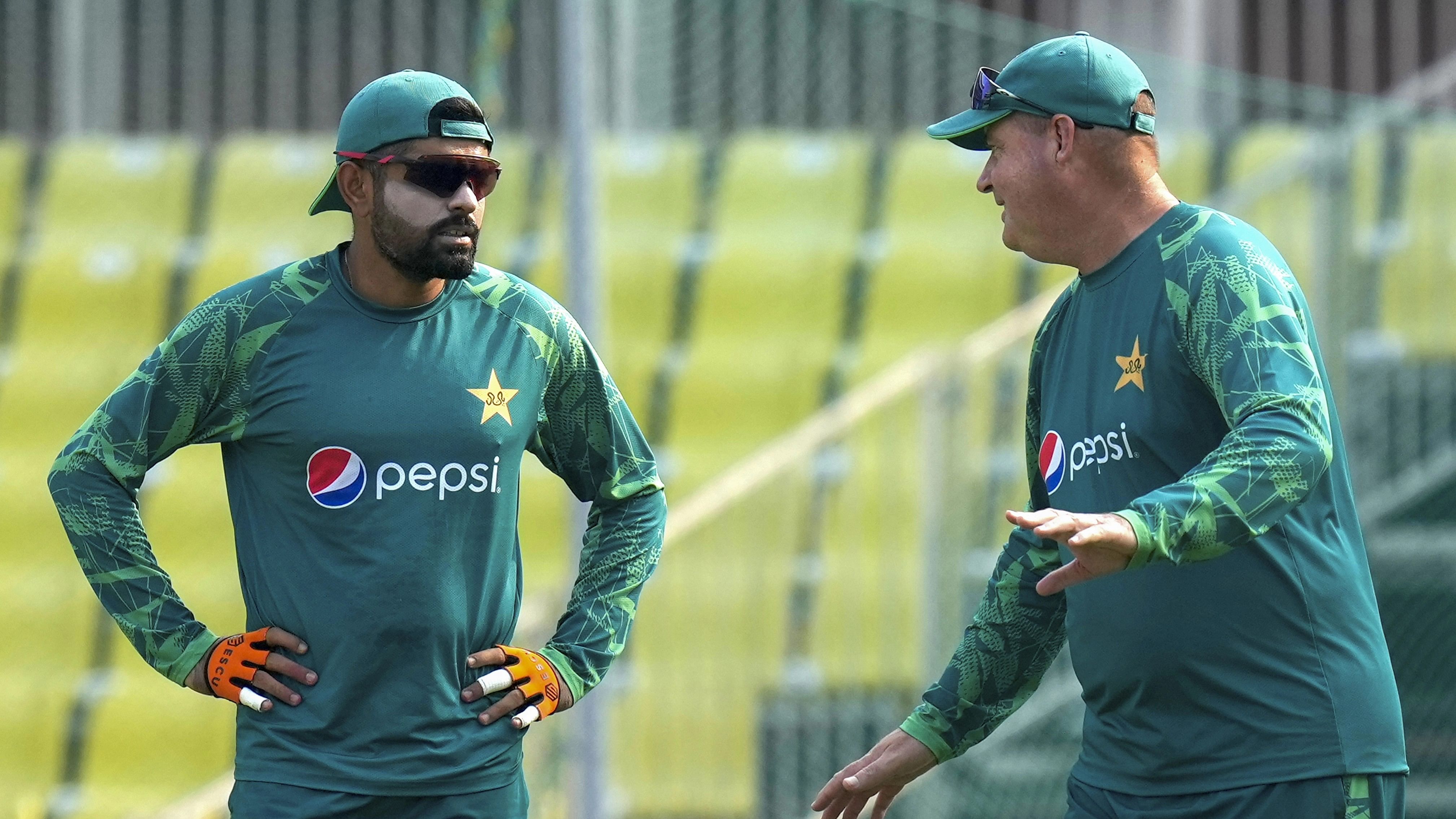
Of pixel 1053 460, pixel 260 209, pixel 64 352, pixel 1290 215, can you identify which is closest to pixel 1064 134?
pixel 1053 460

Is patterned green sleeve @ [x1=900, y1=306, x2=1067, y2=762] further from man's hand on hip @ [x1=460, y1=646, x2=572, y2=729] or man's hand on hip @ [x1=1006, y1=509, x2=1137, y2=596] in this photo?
man's hand on hip @ [x1=1006, y1=509, x2=1137, y2=596]

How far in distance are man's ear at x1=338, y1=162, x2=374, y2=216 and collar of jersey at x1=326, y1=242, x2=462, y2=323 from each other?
7cm

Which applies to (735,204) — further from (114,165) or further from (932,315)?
(114,165)

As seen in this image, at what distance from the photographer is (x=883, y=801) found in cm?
286

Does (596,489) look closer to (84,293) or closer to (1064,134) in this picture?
(1064,134)

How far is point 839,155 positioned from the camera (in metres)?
6.97

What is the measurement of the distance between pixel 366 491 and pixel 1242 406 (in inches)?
51.3

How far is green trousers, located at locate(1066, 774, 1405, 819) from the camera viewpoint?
7.58 ft

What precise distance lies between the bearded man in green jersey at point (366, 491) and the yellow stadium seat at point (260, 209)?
4.10 meters

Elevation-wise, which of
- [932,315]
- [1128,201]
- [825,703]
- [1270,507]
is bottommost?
[825,703]

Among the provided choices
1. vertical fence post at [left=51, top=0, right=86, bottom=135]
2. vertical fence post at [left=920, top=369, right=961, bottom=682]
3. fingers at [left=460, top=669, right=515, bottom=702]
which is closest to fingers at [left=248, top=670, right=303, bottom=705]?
fingers at [left=460, top=669, right=515, bottom=702]

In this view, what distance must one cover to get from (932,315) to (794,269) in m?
0.58

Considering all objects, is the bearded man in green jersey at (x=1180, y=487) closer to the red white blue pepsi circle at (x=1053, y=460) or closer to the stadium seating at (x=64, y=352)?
the red white blue pepsi circle at (x=1053, y=460)

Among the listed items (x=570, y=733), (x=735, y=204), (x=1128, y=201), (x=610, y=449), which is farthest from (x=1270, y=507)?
(x=735, y=204)
